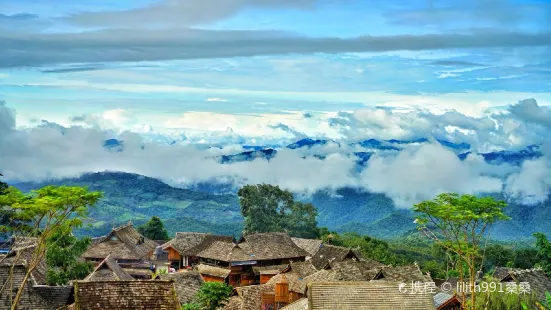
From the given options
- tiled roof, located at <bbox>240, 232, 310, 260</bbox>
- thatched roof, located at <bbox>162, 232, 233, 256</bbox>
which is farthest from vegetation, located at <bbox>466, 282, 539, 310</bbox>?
thatched roof, located at <bbox>162, 232, 233, 256</bbox>

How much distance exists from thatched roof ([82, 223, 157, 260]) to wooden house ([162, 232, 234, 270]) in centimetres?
330

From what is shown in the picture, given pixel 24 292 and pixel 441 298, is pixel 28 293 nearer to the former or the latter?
pixel 24 292

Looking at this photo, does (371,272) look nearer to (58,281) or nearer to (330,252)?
(330,252)

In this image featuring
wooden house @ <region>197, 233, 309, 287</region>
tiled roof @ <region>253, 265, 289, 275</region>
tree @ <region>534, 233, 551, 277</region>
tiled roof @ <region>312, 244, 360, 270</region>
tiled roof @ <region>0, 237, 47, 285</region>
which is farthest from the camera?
tree @ <region>534, 233, 551, 277</region>

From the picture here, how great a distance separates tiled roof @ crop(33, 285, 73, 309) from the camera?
132 feet

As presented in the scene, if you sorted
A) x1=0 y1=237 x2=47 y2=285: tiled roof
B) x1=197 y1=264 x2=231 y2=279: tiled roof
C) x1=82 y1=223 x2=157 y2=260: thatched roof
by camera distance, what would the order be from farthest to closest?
x1=82 y1=223 x2=157 y2=260: thatched roof
x1=197 y1=264 x2=231 y2=279: tiled roof
x1=0 y1=237 x2=47 y2=285: tiled roof

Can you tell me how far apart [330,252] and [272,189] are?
153 ft

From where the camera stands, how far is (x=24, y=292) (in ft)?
129

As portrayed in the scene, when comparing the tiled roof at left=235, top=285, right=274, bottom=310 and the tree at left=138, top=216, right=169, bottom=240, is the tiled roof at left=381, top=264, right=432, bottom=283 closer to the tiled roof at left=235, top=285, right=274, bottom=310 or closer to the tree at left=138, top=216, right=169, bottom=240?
the tiled roof at left=235, top=285, right=274, bottom=310

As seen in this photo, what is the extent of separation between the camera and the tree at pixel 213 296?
179 ft

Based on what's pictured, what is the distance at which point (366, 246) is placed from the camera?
294 feet

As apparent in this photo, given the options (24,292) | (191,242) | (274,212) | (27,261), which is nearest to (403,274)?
(24,292)

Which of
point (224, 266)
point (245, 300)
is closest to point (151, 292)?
point (245, 300)

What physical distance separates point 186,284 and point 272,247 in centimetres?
1862
